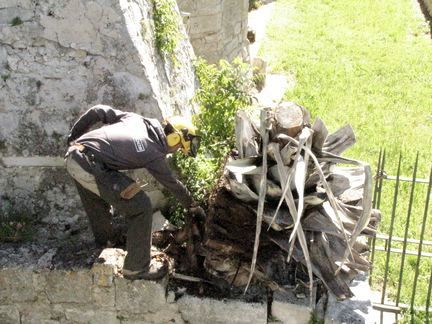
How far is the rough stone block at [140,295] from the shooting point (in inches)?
179

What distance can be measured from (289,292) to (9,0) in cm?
326

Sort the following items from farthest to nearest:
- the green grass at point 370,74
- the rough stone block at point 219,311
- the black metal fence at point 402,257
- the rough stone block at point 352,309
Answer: the green grass at point 370,74 → the black metal fence at point 402,257 → the rough stone block at point 219,311 → the rough stone block at point 352,309

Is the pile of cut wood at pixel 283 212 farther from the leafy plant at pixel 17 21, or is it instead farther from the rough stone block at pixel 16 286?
the leafy plant at pixel 17 21

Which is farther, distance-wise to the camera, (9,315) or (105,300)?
(9,315)

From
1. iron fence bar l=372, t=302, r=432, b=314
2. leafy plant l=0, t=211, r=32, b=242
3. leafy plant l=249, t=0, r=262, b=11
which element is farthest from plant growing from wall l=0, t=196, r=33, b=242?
leafy plant l=249, t=0, r=262, b=11

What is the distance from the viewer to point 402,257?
519 cm

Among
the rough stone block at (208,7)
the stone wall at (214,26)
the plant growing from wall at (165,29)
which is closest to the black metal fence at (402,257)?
the plant growing from wall at (165,29)

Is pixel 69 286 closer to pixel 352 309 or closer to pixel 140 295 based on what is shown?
pixel 140 295

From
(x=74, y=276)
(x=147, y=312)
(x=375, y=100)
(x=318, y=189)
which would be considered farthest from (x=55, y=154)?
(x=375, y=100)

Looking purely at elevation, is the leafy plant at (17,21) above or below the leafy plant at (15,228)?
above

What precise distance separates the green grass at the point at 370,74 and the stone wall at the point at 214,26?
1.36 metres

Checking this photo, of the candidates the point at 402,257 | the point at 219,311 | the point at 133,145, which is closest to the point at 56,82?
the point at 133,145

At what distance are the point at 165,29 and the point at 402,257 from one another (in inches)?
115

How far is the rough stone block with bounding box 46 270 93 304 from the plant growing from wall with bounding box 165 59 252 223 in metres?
0.94
